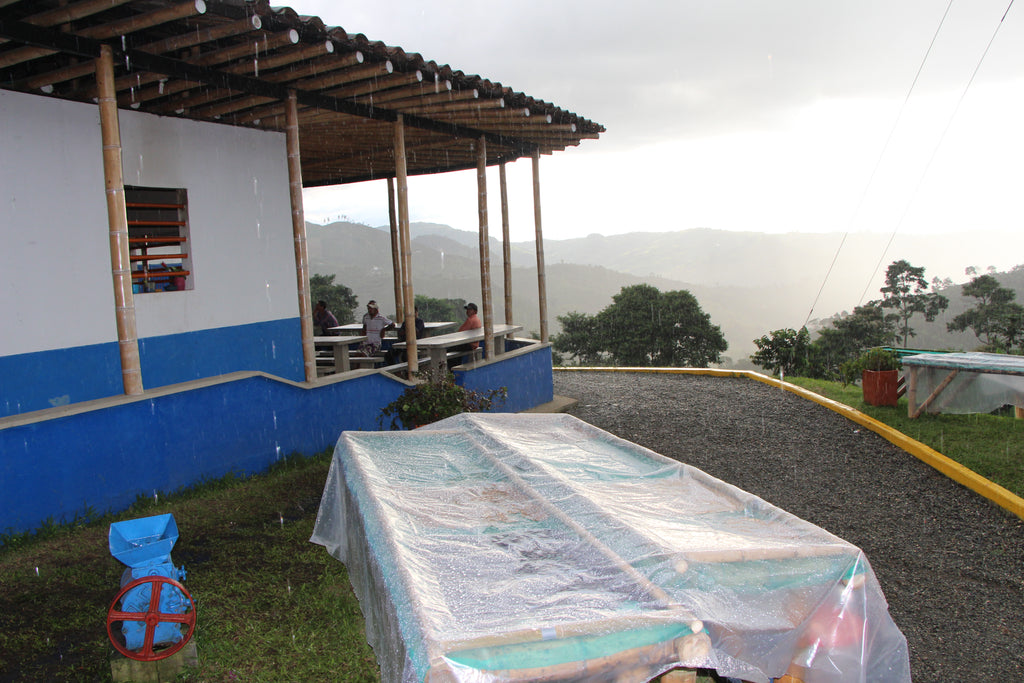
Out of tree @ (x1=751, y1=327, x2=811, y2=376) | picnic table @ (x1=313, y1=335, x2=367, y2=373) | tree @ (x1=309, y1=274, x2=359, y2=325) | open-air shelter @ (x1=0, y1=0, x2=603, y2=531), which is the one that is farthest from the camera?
tree @ (x1=309, y1=274, x2=359, y2=325)

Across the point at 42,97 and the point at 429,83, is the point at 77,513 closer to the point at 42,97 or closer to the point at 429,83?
the point at 42,97

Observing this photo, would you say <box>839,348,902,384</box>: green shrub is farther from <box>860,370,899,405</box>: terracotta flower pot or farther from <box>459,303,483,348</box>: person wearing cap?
<box>459,303,483,348</box>: person wearing cap

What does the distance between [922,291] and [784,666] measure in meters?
26.3

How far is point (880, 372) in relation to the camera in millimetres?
9695

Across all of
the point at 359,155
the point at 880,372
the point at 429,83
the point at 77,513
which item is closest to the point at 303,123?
the point at 429,83

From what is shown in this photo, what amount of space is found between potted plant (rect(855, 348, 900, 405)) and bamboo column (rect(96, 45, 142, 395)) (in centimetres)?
913

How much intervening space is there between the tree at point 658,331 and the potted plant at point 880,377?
991 cm

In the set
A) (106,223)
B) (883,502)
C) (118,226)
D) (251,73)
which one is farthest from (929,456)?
(106,223)

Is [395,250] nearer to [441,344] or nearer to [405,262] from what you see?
[441,344]

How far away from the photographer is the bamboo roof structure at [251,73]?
16.0ft

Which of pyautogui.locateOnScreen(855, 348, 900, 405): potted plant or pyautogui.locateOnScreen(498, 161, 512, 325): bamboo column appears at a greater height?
pyautogui.locateOnScreen(498, 161, 512, 325): bamboo column

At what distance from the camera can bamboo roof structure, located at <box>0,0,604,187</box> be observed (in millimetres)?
4887

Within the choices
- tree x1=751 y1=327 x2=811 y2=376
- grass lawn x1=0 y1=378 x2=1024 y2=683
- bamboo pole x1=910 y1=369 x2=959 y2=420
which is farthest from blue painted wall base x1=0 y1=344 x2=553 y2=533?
tree x1=751 y1=327 x2=811 y2=376

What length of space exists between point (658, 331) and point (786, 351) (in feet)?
18.7
